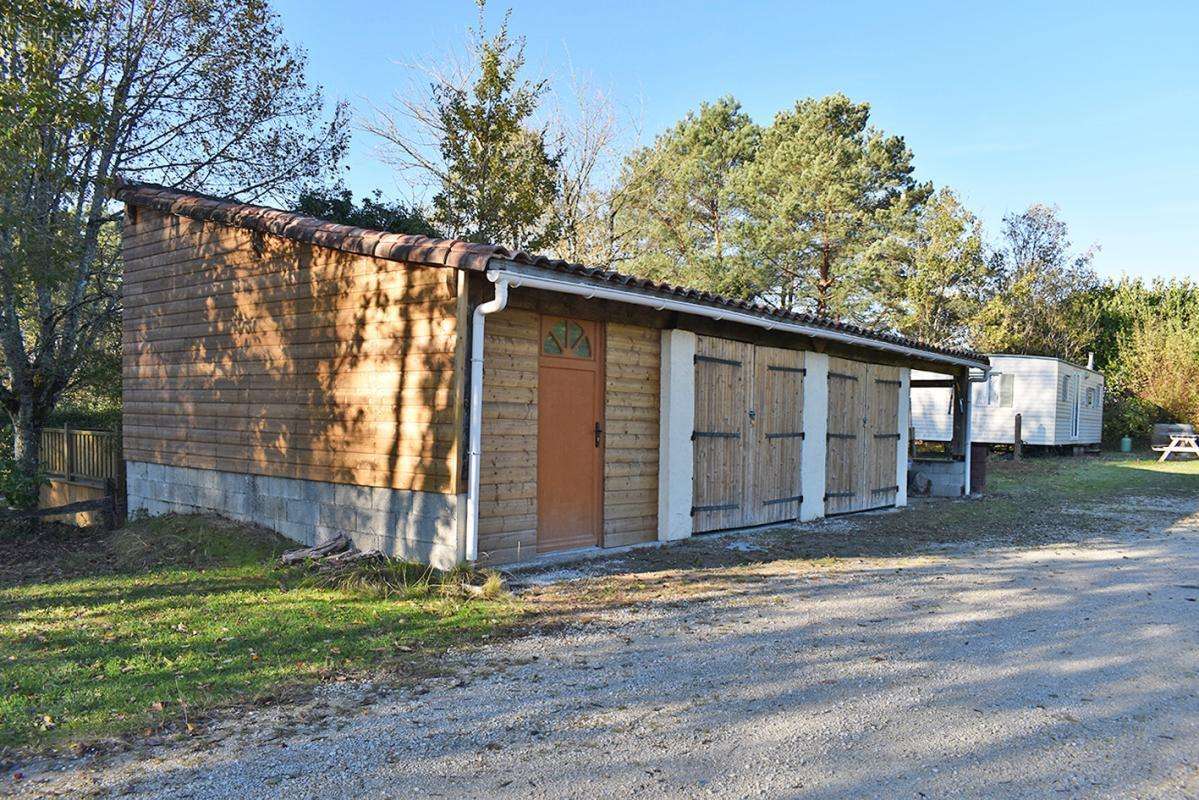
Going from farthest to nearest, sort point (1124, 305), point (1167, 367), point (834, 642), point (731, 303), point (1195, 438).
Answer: point (1124, 305)
point (1167, 367)
point (1195, 438)
point (731, 303)
point (834, 642)

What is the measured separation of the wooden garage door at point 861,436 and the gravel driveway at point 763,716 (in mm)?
4964

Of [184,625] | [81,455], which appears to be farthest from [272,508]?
[81,455]

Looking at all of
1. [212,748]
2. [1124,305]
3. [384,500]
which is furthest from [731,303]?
[1124,305]

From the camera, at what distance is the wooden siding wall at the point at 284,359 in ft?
21.9

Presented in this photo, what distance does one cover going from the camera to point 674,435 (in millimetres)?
8289

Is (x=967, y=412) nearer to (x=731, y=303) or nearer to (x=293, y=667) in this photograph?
(x=731, y=303)

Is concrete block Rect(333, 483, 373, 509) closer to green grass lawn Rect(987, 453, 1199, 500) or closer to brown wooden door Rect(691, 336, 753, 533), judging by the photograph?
brown wooden door Rect(691, 336, 753, 533)

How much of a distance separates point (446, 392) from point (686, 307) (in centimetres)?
252

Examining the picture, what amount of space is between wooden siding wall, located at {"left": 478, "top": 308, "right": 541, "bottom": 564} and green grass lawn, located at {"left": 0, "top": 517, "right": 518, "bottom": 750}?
864 mm

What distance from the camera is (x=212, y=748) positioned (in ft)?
10.9

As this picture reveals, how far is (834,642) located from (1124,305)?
31.9 meters

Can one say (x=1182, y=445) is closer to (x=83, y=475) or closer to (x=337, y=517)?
(x=337, y=517)

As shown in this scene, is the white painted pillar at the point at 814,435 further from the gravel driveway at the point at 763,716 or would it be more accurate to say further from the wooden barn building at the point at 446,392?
the gravel driveway at the point at 763,716

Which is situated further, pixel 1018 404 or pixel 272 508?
pixel 1018 404
